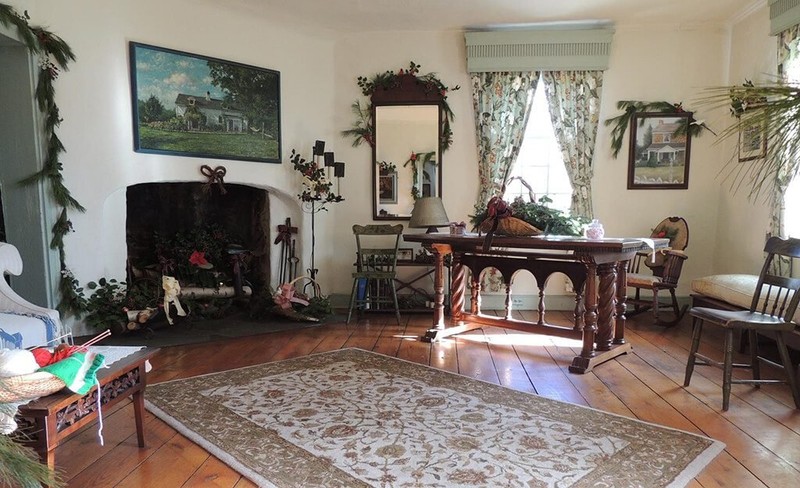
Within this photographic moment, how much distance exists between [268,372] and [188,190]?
9.23 ft

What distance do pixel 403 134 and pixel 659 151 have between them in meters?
2.75

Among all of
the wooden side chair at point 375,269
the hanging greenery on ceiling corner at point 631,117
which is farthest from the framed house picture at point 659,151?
the wooden side chair at point 375,269

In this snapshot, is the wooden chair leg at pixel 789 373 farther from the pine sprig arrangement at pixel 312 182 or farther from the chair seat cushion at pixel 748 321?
the pine sprig arrangement at pixel 312 182

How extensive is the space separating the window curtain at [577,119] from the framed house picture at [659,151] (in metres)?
0.45

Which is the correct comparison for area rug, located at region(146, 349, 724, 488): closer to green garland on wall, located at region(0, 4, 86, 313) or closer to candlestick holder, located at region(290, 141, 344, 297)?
green garland on wall, located at region(0, 4, 86, 313)

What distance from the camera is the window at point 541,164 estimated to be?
5.36 m

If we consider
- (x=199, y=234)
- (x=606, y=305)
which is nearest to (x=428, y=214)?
(x=606, y=305)

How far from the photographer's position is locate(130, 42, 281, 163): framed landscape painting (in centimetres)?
427

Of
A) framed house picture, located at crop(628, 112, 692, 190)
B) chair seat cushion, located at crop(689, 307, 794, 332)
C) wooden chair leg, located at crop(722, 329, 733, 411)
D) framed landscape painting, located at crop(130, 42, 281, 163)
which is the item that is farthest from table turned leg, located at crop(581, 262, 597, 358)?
framed landscape painting, located at crop(130, 42, 281, 163)

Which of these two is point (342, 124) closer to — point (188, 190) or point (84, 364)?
point (188, 190)

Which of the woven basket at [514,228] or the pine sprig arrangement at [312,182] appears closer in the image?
the woven basket at [514,228]

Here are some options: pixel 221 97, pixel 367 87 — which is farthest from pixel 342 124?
pixel 221 97

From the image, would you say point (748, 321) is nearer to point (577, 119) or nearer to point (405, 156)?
point (577, 119)

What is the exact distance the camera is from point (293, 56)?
5168 millimetres
